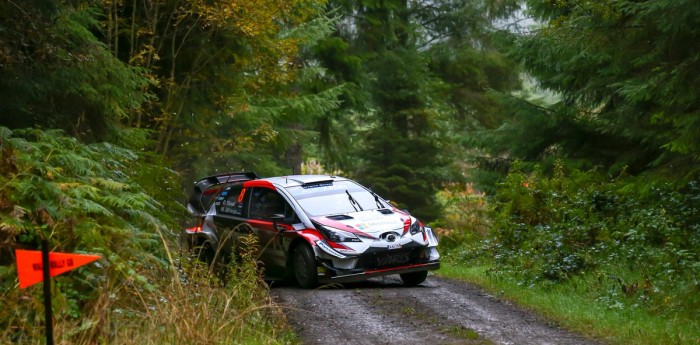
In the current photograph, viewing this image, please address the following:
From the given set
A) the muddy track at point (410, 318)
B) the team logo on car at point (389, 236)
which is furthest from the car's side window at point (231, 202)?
the team logo on car at point (389, 236)

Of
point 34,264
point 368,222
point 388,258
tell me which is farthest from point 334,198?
point 34,264

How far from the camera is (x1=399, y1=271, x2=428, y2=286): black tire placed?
14.0 metres

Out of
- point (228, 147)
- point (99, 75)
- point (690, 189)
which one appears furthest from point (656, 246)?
point (228, 147)

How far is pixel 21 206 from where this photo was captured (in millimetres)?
9180

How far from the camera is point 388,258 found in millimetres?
13484

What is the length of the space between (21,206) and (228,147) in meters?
15.1

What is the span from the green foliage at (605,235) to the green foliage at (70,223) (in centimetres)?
579

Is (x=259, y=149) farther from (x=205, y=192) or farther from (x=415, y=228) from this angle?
(x=415, y=228)

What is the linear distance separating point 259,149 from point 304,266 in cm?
1715

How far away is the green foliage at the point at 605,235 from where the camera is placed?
11.9 metres

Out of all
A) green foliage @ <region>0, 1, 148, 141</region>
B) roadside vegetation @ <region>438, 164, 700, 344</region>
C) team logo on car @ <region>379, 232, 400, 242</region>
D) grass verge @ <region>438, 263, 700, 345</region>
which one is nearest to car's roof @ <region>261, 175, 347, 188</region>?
team logo on car @ <region>379, 232, 400, 242</region>

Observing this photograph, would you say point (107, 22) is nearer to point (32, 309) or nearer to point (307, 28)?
point (307, 28)

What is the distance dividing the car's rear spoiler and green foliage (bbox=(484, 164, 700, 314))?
497 centimetres

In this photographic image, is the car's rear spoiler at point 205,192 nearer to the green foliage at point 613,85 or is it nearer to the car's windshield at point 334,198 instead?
the car's windshield at point 334,198
